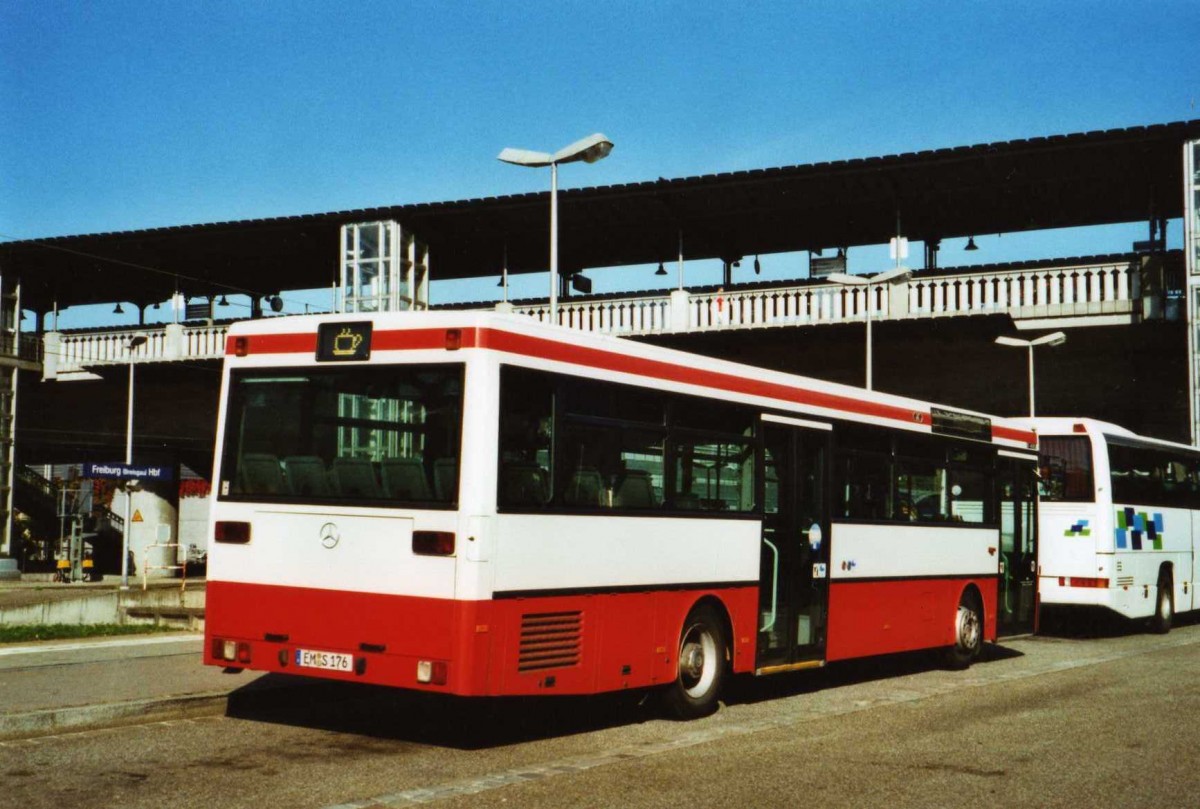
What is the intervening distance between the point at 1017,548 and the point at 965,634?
2.10 m

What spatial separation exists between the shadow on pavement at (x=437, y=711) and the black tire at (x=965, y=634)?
11.3ft

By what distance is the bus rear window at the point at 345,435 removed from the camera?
9133mm

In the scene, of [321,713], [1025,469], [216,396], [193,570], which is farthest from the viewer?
[193,570]

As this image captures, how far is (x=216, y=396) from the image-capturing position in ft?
128

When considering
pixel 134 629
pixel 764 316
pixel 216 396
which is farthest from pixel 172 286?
pixel 134 629

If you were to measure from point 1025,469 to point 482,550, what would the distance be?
10810mm

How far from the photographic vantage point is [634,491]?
10.4m

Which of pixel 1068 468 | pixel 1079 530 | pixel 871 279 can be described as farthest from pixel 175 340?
pixel 1079 530

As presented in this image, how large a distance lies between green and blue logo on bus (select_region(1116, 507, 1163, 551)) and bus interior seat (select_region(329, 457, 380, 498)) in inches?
583

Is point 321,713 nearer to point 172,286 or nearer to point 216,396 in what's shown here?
point 216,396

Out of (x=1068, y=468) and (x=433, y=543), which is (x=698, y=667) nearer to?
(x=433, y=543)

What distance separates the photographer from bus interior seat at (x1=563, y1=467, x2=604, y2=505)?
31.8ft

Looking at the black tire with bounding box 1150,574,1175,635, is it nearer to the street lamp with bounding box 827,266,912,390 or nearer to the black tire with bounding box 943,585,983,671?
the black tire with bounding box 943,585,983,671

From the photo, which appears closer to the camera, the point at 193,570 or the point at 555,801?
the point at 555,801
